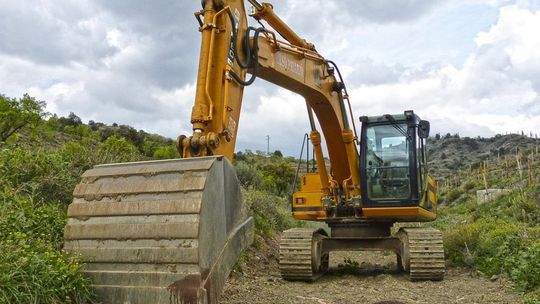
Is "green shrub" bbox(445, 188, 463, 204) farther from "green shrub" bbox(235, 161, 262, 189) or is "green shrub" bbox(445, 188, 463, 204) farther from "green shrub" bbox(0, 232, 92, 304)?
"green shrub" bbox(0, 232, 92, 304)

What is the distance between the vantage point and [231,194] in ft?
15.3

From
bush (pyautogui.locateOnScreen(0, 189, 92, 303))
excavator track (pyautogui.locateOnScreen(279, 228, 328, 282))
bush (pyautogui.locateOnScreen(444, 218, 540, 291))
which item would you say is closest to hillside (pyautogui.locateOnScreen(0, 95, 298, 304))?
bush (pyautogui.locateOnScreen(0, 189, 92, 303))

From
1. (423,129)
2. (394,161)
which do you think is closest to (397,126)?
(423,129)

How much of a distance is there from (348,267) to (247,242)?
508 cm

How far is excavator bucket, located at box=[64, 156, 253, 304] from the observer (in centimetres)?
402

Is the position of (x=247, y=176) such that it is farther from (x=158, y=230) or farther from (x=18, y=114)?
(x=158, y=230)

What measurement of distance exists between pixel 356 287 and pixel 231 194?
3673mm

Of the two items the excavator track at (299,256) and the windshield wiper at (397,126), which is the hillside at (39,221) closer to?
the excavator track at (299,256)

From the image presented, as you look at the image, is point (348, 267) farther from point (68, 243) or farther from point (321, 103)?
point (68, 243)

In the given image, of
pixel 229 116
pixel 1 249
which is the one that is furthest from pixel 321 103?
pixel 1 249

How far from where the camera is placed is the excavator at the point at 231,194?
4.12 meters

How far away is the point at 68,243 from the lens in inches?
180

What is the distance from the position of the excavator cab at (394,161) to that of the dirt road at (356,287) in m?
1.27

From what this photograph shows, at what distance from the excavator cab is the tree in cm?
723
